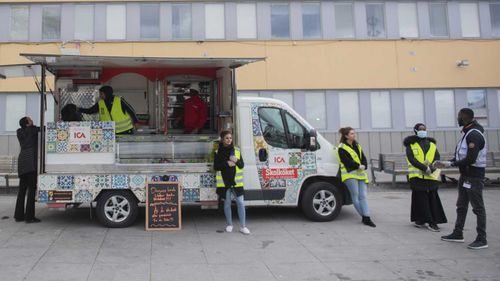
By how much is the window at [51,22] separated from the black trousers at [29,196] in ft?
36.7

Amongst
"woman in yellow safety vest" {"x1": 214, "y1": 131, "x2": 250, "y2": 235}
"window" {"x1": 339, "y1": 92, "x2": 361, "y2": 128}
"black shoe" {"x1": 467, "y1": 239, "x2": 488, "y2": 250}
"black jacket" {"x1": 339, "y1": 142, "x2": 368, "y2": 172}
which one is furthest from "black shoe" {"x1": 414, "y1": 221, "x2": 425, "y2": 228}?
"window" {"x1": 339, "y1": 92, "x2": 361, "y2": 128}

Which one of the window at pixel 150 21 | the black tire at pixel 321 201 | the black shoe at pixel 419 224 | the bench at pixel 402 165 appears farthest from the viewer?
the window at pixel 150 21

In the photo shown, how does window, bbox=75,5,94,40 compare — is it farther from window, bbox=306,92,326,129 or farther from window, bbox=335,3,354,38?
window, bbox=335,3,354,38

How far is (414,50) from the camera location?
57.9 feet

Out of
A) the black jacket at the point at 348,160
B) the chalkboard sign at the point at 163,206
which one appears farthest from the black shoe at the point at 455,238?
the chalkboard sign at the point at 163,206

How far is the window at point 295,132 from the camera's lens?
7.51 m

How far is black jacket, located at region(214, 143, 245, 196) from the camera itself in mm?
6695

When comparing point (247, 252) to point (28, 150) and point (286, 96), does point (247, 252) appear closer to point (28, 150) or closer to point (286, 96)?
→ point (28, 150)

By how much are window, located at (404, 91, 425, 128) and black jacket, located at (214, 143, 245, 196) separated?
12.9m

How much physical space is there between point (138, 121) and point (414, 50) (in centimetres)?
1315

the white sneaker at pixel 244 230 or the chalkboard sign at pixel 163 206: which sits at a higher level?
the chalkboard sign at pixel 163 206

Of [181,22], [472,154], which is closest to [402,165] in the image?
[472,154]

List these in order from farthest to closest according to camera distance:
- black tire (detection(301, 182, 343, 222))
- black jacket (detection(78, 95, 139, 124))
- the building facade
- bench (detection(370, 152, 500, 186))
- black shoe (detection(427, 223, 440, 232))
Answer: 1. the building facade
2. bench (detection(370, 152, 500, 186))
3. black jacket (detection(78, 95, 139, 124))
4. black tire (detection(301, 182, 343, 222))
5. black shoe (detection(427, 223, 440, 232))

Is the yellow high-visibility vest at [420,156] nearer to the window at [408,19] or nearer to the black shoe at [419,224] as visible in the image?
Answer: the black shoe at [419,224]
